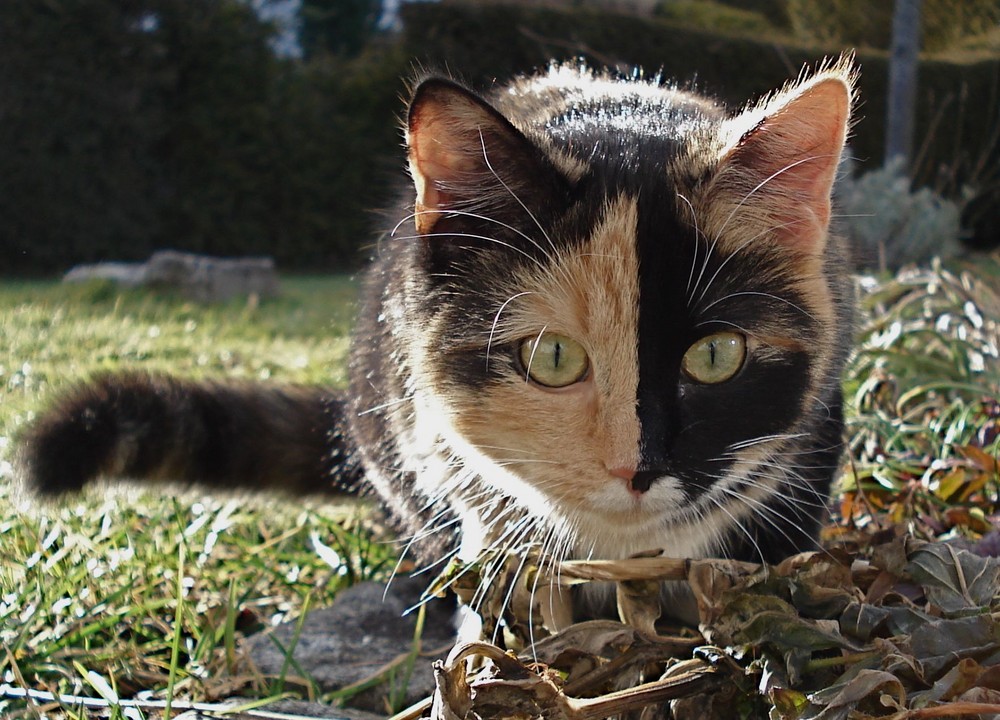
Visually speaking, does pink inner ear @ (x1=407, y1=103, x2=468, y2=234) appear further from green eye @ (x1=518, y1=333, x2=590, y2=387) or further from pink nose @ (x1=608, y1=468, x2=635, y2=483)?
pink nose @ (x1=608, y1=468, x2=635, y2=483)

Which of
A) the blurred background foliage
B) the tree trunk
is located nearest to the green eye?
the blurred background foliage

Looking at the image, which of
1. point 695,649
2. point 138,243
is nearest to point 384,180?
point 138,243

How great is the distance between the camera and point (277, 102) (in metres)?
10.2

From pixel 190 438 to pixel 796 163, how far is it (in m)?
1.60

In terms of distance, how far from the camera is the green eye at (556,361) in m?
1.46

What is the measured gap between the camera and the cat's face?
1416 mm

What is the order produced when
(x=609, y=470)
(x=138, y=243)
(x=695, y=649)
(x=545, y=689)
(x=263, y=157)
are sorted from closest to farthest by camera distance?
(x=545, y=689) < (x=695, y=649) < (x=609, y=470) < (x=138, y=243) < (x=263, y=157)

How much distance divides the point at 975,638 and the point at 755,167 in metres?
0.81

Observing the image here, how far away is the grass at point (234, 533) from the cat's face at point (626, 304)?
54 cm

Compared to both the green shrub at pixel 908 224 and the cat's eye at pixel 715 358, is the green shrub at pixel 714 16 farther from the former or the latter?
the cat's eye at pixel 715 358

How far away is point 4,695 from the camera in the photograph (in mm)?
1589

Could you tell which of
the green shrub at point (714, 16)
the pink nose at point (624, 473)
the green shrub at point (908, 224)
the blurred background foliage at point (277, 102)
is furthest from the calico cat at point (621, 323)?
the green shrub at point (714, 16)

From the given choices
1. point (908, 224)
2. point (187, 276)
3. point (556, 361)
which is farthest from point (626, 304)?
point (908, 224)

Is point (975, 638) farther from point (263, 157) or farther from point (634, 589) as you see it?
point (263, 157)
